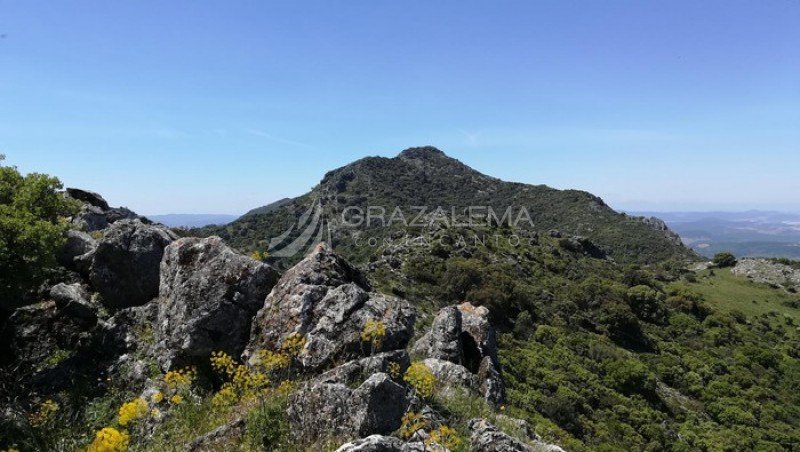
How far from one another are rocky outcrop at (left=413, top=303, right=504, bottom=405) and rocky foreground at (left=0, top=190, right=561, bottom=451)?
0.05 m

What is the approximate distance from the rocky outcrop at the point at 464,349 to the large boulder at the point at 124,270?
1032 cm

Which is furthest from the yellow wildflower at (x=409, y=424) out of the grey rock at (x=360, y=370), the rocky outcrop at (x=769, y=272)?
Result: the rocky outcrop at (x=769, y=272)

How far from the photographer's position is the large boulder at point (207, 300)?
11.9 metres

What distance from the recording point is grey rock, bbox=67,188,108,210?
97.9 ft

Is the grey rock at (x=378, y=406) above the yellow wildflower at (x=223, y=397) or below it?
above

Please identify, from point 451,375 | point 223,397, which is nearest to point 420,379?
point 451,375

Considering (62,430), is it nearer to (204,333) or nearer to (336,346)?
(204,333)

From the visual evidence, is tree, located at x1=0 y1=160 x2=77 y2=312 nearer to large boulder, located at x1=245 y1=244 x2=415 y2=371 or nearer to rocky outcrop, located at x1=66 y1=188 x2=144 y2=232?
large boulder, located at x1=245 y1=244 x2=415 y2=371

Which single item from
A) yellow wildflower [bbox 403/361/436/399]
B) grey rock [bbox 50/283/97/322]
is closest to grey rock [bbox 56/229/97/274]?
grey rock [bbox 50/283/97/322]

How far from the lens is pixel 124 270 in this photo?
1552 cm

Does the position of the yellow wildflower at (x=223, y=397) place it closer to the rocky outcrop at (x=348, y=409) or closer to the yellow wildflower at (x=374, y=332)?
the rocky outcrop at (x=348, y=409)

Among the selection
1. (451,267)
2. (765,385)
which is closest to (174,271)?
(451,267)

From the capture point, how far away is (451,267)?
5447 cm

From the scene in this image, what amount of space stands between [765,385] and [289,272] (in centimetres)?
5275
